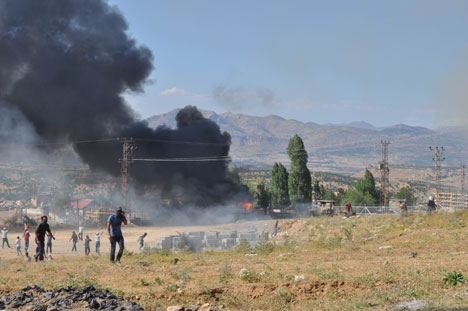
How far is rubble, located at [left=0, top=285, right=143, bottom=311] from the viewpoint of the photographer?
28.7ft

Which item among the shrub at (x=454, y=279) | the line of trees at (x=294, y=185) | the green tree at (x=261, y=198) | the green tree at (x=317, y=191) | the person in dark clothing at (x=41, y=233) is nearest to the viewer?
the shrub at (x=454, y=279)

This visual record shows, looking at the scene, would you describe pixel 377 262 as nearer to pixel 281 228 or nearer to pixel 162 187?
pixel 281 228

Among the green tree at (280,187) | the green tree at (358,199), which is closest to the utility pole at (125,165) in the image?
the green tree at (280,187)

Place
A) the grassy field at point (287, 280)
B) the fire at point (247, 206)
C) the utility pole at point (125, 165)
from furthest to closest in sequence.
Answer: the fire at point (247, 206) < the utility pole at point (125, 165) < the grassy field at point (287, 280)

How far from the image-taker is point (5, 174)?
11612cm

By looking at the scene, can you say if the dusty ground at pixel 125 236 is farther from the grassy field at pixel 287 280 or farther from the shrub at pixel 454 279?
the shrub at pixel 454 279

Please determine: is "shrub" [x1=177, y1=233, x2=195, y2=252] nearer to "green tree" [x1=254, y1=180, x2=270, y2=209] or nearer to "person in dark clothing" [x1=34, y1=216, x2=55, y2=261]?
"person in dark clothing" [x1=34, y1=216, x2=55, y2=261]

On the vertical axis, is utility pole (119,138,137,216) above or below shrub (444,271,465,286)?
above

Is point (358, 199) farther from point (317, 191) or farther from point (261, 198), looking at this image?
point (261, 198)

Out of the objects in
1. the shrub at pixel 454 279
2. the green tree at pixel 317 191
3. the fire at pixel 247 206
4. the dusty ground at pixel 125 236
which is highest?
the shrub at pixel 454 279

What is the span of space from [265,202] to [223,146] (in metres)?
11.2

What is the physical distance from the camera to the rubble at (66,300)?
8.76 metres

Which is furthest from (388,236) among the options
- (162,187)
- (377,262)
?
(162,187)

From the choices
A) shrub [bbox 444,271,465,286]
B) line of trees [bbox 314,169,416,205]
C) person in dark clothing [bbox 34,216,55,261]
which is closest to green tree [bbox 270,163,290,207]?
line of trees [bbox 314,169,416,205]
